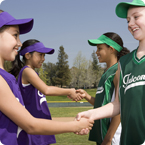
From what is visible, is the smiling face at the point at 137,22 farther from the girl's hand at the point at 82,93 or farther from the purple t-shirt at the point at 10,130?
the girl's hand at the point at 82,93

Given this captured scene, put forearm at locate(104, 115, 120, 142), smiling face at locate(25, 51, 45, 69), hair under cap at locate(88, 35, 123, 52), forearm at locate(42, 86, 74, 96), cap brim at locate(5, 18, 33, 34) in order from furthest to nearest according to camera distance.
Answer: smiling face at locate(25, 51, 45, 69) → forearm at locate(42, 86, 74, 96) → hair under cap at locate(88, 35, 123, 52) → forearm at locate(104, 115, 120, 142) → cap brim at locate(5, 18, 33, 34)

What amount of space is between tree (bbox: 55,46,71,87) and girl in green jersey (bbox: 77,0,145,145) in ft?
211

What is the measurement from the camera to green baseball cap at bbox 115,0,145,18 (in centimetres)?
228

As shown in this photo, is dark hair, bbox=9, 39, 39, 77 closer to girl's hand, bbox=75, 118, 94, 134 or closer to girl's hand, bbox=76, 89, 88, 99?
girl's hand, bbox=76, 89, 88, 99

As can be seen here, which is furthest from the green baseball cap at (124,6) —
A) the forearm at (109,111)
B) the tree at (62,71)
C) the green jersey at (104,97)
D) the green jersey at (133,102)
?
the tree at (62,71)

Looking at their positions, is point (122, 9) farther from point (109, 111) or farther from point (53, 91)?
point (53, 91)

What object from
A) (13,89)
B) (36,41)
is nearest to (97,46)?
(36,41)

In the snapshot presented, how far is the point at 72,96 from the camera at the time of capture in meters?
4.89

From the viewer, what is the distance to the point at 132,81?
2.20m

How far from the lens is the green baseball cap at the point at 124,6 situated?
2.28 meters

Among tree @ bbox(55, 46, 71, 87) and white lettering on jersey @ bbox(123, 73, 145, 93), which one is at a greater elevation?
white lettering on jersey @ bbox(123, 73, 145, 93)

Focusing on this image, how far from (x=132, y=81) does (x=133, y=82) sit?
16 millimetres

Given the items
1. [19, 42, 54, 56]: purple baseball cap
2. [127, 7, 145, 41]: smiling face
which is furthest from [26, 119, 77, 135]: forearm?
[19, 42, 54, 56]: purple baseball cap

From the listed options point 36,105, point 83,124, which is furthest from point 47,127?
point 36,105
